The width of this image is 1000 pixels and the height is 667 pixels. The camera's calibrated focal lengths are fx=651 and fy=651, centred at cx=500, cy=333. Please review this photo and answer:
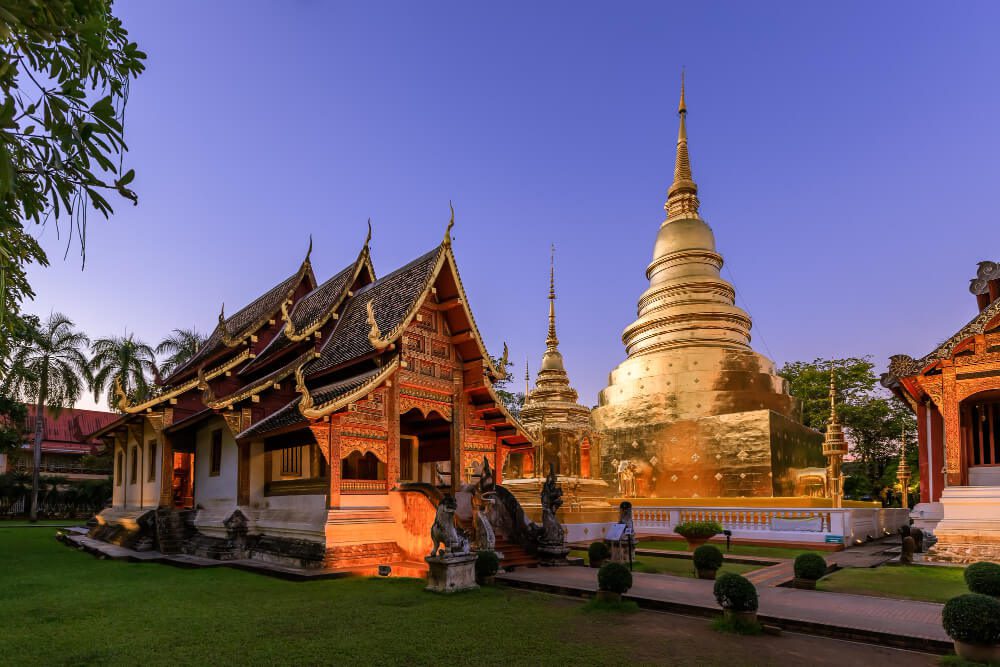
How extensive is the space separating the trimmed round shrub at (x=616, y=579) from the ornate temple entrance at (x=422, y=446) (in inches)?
263

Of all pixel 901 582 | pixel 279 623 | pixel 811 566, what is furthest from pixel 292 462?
pixel 901 582

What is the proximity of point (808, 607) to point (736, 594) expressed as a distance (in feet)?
5.82

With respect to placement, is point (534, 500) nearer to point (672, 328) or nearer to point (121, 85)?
point (672, 328)

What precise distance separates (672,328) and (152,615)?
70.4 feet

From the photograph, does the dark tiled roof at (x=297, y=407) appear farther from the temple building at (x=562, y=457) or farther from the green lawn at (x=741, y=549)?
the green lawn at (x=741, y=549)

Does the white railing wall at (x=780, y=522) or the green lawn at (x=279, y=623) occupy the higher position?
the green lawn at (x=279, y=623)

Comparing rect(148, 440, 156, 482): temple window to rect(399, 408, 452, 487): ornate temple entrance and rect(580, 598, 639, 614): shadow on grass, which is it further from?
rect(580, 598, 639, 614): shadow on grass

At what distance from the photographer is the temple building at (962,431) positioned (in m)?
13.0

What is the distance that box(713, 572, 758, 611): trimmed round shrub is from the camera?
23.7ft

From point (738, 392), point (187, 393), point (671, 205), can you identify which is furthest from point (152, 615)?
point (671, 205)

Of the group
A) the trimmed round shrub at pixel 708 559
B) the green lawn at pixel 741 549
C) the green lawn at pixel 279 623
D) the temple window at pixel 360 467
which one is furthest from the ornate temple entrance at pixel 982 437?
the temple window at pixel 360 467

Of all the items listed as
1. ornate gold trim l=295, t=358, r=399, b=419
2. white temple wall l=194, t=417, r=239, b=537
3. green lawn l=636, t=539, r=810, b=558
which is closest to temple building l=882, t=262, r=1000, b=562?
green lawn l=636, t=539, r=810, b=558

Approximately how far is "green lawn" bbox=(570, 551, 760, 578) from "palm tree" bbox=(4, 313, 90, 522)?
30.8 metres

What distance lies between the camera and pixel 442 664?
5934 mm
